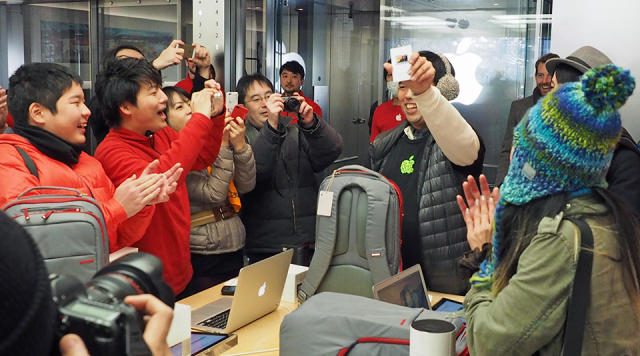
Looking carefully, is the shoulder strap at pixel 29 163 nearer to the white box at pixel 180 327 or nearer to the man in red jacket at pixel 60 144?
the man in red jacket at pixel 60 144

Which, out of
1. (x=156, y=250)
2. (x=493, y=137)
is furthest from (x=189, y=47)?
(x=493, y=137)

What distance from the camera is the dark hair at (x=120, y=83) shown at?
112 inches

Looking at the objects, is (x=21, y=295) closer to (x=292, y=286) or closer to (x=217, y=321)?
(x=217, y=321)

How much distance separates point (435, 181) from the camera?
9.34 ft

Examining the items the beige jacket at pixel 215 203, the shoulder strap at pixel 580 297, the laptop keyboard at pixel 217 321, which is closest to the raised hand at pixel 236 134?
the beige jacket at pixel 215 203

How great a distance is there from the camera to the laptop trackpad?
246 centimetres

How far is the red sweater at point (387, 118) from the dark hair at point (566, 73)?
1.67 metres

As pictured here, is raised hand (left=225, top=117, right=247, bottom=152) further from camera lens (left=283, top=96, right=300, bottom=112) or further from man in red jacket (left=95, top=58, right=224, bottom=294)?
man in red jacket (left=95, top=58, right=224, bottom=294)

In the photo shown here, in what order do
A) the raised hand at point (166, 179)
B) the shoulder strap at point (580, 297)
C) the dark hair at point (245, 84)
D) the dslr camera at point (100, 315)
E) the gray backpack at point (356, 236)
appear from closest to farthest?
1. the dslr camera at point (100, 315)
2. the shoulder strap at point (580, 297)
3. the raised hand at point (166, 179)
4. the gray backpack at point (356, 236)
5. the dark hair at point (245, 84)

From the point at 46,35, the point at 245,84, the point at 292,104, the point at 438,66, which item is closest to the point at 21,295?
the point at 438,66

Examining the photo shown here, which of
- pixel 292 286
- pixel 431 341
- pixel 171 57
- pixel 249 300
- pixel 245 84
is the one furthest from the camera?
pixel 245 84

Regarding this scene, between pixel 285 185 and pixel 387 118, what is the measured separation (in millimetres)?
1283

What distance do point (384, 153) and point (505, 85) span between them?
2312mm

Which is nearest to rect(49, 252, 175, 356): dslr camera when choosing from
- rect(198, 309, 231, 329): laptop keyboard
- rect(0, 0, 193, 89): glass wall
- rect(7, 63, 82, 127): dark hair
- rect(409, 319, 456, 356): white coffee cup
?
rect(409, 319, 456, 356): white coffee cup
